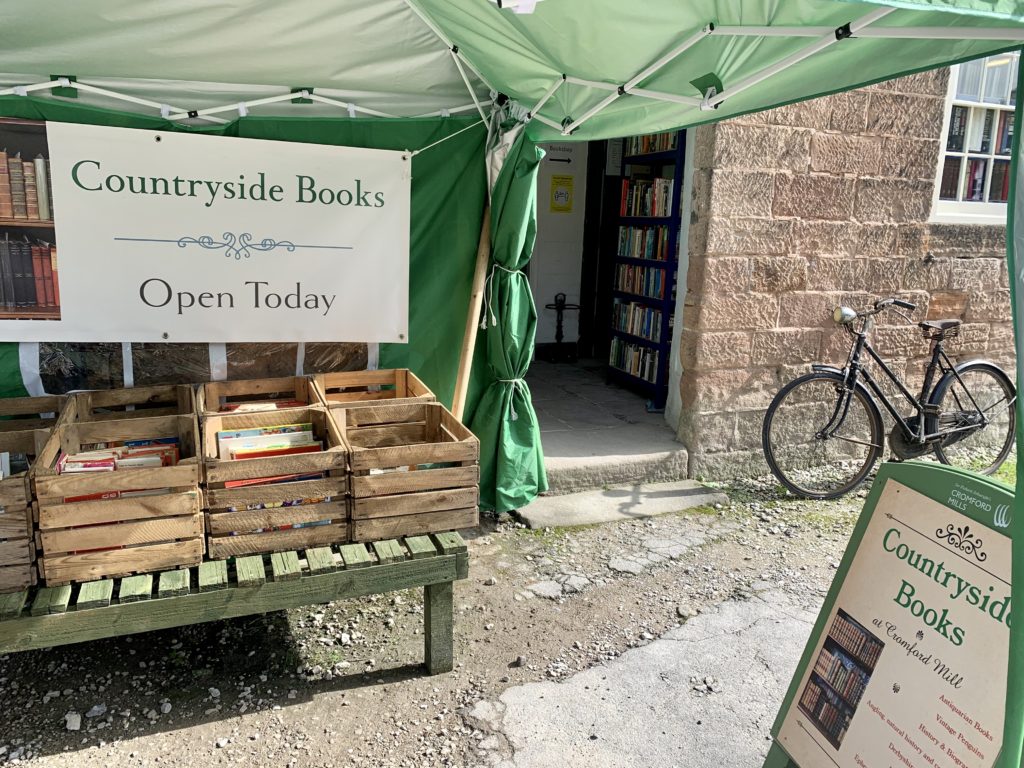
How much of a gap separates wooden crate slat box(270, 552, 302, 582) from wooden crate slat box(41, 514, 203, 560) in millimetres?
274

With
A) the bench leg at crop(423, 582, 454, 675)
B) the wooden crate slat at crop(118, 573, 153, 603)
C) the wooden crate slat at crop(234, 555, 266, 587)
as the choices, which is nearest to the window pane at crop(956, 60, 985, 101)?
the bench leg at crop(423, 582, 454, 675)

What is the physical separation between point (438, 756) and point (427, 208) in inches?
103

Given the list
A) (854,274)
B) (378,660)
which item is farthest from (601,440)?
(378,660)

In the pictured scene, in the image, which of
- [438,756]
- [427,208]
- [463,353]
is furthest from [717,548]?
[427,208]

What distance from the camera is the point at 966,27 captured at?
1704mm

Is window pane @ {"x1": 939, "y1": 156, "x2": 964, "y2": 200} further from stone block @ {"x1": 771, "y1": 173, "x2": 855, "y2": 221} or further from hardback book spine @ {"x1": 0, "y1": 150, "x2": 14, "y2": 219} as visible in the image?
hardback book spine @ {"x1": 0, "y1": 150, "x2": 14, "y2": 219}

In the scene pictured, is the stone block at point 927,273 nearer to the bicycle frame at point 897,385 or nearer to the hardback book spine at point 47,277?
the bicycle frame at point 897,385

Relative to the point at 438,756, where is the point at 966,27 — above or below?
above

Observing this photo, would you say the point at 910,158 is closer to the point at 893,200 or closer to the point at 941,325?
the point at 893,200

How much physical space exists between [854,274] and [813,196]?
0.64 meters

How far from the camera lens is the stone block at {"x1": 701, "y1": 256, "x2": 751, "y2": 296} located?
4730 mm

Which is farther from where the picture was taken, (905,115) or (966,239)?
(966,239)

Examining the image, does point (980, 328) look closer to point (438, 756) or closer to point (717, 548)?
point (717, 548)

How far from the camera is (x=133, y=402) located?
11.2 feet
